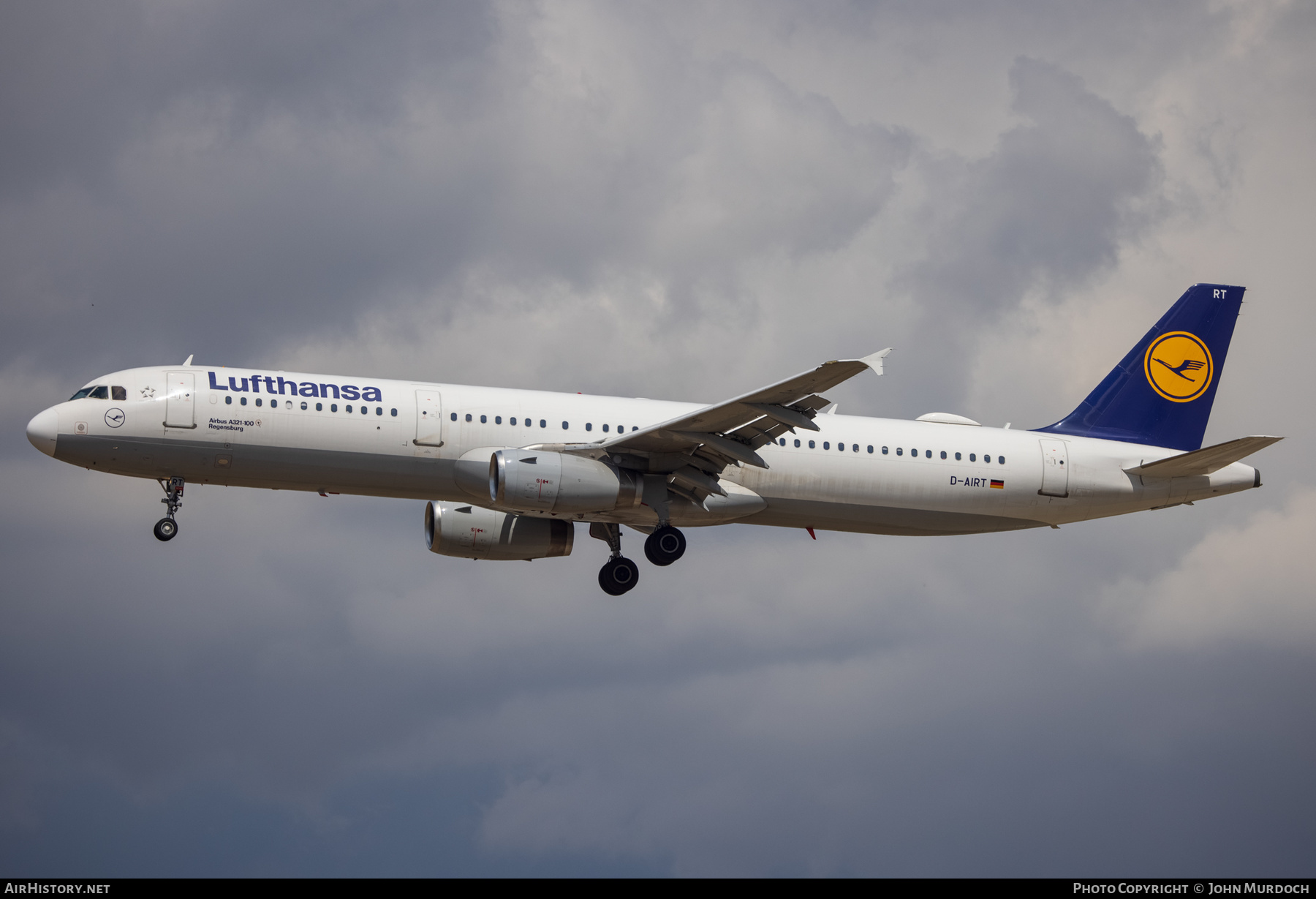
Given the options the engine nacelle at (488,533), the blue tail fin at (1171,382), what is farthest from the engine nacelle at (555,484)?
the blue tail fin at (1171,382)

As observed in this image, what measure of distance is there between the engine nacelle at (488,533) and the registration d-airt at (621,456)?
0.05 meters

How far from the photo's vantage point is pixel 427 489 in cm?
3622

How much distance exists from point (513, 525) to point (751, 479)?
7569mm

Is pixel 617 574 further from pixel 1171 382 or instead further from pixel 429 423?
pixel 1171 382

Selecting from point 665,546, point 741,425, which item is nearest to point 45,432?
point 665,546

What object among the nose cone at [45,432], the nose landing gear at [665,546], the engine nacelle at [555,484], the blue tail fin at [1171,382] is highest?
the blue tail fin at [1171,382]

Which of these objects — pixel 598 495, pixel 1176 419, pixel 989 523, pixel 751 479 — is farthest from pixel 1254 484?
pixel 598 495

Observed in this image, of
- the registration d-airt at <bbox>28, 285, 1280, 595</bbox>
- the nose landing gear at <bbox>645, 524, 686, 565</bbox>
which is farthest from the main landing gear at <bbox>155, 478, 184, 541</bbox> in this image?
the nose landing gear at <bbox>645, 524, 686, 565</bbox>

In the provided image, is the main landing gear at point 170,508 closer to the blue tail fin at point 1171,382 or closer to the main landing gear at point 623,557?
the main landing gear at point 623,557

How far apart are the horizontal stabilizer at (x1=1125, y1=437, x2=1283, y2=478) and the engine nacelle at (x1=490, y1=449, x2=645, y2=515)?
15450 mm

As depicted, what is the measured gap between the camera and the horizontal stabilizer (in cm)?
3659

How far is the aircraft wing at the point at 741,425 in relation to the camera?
32406mm

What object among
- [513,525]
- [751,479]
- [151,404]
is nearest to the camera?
[151,404]
